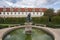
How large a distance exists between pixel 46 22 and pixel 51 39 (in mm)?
3910

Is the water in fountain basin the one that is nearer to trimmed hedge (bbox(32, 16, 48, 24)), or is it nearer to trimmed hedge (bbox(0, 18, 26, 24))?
trimmed hedge (bbox(0, 18, 26, 24))

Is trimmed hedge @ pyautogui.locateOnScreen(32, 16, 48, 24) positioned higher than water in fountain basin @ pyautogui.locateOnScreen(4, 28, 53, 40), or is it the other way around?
trimmed hedge @ pyautogui.locateOnScreen(32, 16, 48, 24)

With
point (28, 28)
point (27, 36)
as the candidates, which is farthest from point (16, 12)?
point (27, 36)

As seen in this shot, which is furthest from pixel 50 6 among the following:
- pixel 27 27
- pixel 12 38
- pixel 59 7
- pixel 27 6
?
pixel 12 38

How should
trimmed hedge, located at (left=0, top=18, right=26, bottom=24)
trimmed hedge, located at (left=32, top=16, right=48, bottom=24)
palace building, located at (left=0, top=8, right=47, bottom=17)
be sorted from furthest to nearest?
trimmed hedge, located at (left=32, top=16, right=48, bottom=24) < palace building, located at (left=0, top=8, right=47, bottom=17) < trimmed hedge, located at (left=0, top=18, right=26, bottom=24)

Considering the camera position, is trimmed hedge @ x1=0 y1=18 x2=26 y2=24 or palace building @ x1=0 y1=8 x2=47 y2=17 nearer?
trimmed hedge @ x1=0 y1=18 x2=26 y2=24

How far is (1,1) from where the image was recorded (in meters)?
9.42

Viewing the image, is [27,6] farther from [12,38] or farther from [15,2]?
[12,38]

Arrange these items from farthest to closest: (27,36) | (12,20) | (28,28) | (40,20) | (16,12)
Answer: (12,20)
(40,20)
(16,12)
(28,28)
(27,36)

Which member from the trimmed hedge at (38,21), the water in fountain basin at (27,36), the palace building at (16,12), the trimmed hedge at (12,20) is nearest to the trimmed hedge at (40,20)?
the trimmed hedge at (38,21)

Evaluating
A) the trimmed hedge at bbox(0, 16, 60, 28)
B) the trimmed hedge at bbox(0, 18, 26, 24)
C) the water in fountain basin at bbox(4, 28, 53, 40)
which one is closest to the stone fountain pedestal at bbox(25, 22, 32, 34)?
the water in fountain basin at bbox(4, 28, 53, 40)

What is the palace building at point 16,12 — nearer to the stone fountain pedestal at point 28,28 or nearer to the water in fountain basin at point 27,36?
the stone fountain pedestal at point 28,28

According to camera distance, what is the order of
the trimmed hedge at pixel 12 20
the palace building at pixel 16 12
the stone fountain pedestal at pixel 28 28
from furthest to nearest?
the palace building at pixel 16 12
the trimmed hedge at pixel 12 20
the stone fountain pedestal at pixel 28 28

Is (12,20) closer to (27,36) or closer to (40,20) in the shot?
(40,20)
